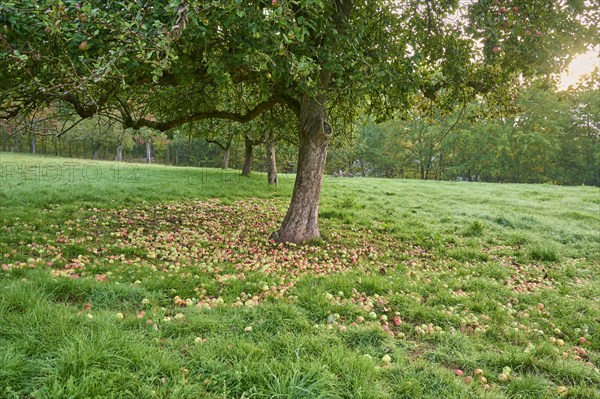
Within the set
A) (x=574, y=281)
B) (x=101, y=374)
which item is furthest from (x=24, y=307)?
(x=574, y=281)

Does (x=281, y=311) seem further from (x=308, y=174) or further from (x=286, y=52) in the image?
(x=308, y=174)

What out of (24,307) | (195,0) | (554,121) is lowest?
(24,307)

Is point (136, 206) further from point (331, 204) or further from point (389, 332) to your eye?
point (389, 332)

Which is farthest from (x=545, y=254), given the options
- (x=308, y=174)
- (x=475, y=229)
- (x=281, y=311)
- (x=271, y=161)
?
(x=271, y=161)

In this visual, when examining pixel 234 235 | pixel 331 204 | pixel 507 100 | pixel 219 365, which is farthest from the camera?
pixel 331 204

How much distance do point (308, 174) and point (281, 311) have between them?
4724 millimetres

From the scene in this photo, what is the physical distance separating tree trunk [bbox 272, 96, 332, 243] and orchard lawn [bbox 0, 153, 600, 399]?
2.08 feet

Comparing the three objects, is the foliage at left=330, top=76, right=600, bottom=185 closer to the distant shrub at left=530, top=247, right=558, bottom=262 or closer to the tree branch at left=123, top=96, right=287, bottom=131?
the tree branch at left=123, top=96, right=287, bottom=131

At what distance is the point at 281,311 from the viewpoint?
477cm

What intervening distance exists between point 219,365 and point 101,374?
1.03 metres

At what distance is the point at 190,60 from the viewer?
7.37 metres

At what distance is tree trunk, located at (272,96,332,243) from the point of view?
866 centimetres

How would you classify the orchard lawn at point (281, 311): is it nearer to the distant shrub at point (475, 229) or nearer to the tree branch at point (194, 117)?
the distant shrub at point (475, 229)

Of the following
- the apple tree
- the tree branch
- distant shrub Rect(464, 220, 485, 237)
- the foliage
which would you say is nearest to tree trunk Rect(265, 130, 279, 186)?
the apple tree
